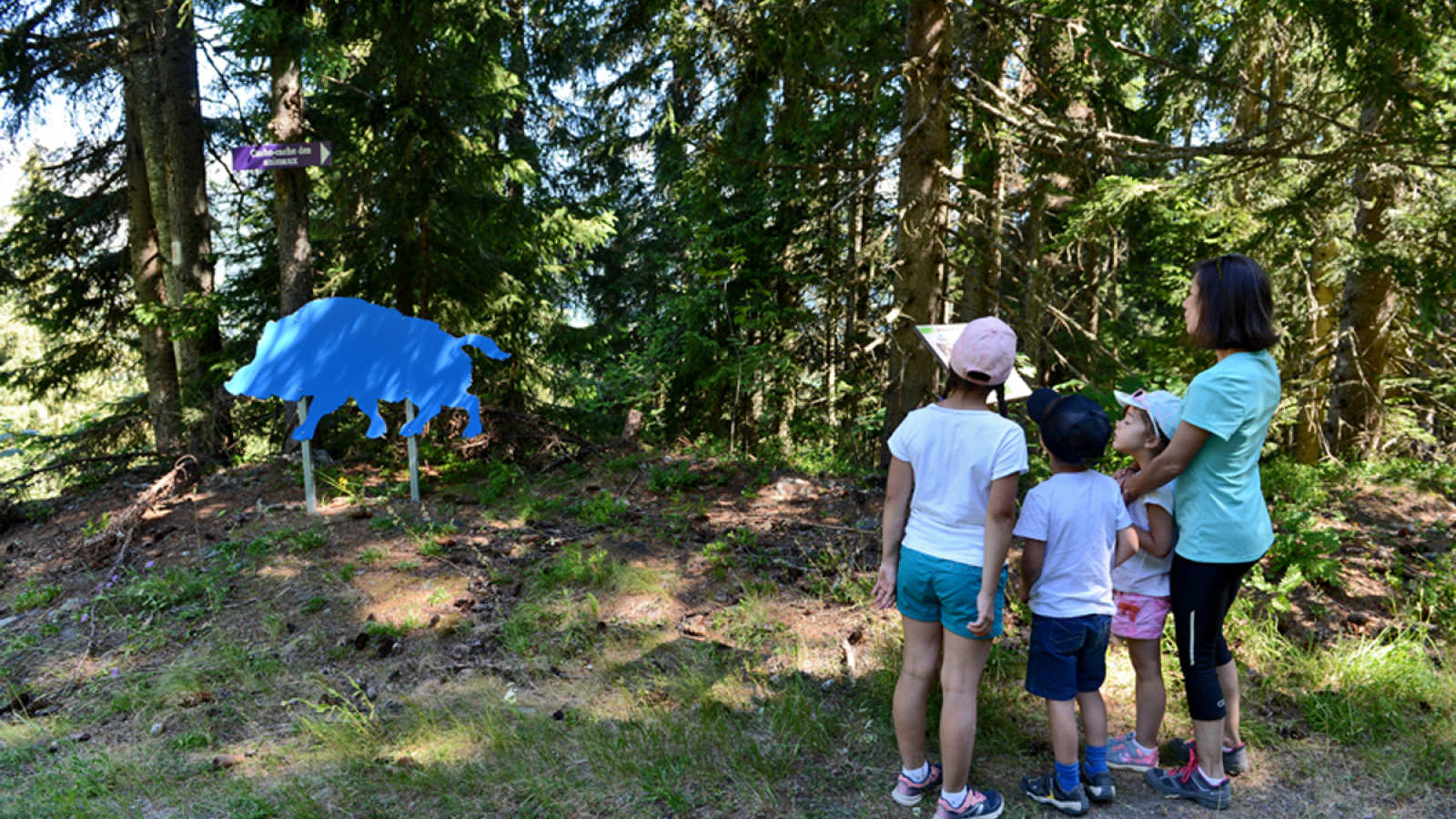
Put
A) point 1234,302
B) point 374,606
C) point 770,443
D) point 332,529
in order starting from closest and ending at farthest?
point 1234,302 → point 374,606 → point 332,529 → point 770,443

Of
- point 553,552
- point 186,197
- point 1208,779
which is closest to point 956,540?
point 1208,779

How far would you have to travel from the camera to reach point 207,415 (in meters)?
8.72

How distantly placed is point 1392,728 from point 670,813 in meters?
3.29

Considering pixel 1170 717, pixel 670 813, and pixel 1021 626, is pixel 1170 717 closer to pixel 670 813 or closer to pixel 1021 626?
pixel 1021 626

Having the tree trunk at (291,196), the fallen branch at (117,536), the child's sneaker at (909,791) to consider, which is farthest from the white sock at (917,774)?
the tree trunk at (291,196)

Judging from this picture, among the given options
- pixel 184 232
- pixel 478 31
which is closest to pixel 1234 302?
pixel 478 31

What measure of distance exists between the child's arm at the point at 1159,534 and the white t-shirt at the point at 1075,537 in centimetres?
22

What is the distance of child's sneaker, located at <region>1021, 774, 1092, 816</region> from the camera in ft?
9.67

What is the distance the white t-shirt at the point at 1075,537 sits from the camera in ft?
9.43

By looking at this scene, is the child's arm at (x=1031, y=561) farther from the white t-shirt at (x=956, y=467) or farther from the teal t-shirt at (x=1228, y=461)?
the teal t-shirt at (x=1228, y=461)

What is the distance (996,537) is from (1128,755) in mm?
1386

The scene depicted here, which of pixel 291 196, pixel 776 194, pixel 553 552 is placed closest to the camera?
pixel 553 552

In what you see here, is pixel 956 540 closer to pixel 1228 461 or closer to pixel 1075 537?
pixel 1075 537

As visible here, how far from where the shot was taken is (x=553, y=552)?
5742mm
